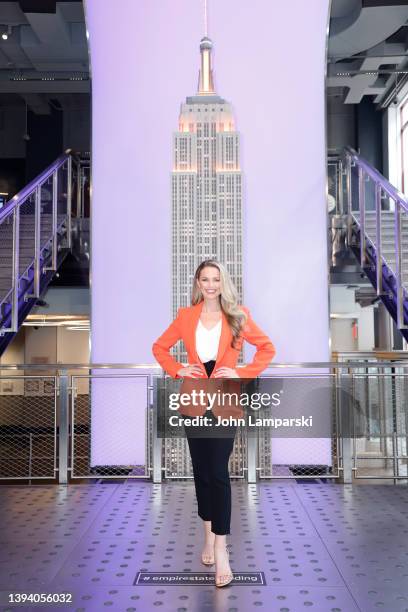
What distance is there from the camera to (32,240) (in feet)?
21.3

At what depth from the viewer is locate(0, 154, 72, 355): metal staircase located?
486 centimetres

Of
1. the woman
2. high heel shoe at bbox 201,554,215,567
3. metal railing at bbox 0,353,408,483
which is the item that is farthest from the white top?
metal railing at bbox 0,353,408,483

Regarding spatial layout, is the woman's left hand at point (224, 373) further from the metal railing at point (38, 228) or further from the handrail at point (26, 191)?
the handrail at point (26, 191)

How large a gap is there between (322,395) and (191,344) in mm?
2200

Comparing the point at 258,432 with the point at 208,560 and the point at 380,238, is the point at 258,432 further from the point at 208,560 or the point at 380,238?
the point at 380,238

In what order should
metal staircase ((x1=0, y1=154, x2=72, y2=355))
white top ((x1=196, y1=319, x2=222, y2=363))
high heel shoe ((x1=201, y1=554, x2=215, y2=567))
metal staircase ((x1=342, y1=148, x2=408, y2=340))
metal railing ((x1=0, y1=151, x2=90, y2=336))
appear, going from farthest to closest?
metal staircase ((x1=342, y1=148, x2=408, y2=340)) < metal railing ((x1=0, y1=151, x2=90, y2=336)) < metal staircase ((x1=0, y1=154, x2=72, y2=355)) < high heel shoe ((x1=201, y1=554, x2=215, y2=567)) < white top ((x1=196, y1=319, x2=222, y2=363))

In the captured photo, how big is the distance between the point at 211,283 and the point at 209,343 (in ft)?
0.80

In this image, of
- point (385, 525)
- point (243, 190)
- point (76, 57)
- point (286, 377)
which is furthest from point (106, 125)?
point (76, 57)

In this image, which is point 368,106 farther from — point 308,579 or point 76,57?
point 308,579

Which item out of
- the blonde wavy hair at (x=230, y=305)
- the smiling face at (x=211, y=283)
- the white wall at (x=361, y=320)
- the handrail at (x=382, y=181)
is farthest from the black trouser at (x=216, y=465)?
the white wall at (x=361, y=320)

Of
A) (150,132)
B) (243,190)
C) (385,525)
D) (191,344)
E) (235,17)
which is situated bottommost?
(385,525)

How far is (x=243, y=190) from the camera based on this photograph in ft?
16.1

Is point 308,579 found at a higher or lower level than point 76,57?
lower

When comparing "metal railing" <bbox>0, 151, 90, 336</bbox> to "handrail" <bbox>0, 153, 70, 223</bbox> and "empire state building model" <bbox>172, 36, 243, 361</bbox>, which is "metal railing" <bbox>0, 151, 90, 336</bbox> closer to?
"handrail" <bbox>0, 153, 70, 223</bbox>
